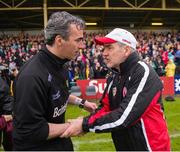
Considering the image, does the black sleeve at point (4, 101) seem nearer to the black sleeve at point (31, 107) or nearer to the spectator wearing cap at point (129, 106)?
the spectator wearing cap at point (129, 106)

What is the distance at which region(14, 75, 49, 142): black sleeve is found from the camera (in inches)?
108

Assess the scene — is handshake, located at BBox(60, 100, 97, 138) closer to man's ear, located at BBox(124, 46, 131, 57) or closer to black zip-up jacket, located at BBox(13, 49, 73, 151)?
black zip-up jacket, located at BBox(13, 49, 73, 151)

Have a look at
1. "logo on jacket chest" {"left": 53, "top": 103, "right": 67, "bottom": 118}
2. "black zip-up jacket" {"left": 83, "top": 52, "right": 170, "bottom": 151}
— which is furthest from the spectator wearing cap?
"logo on jacket chest" {"left": 53, "top": 103, "right": 67, "bottom": 118}

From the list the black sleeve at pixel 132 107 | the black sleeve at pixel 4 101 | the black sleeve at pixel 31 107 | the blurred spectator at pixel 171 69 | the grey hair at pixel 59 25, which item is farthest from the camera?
the blurred spectator at pixel 171 69

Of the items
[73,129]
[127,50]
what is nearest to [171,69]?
[127,50]

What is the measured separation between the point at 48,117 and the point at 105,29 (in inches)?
1129

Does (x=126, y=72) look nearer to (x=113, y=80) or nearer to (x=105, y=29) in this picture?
(x=113, y=80)

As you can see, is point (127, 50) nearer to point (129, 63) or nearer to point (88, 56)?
point (129, 63)

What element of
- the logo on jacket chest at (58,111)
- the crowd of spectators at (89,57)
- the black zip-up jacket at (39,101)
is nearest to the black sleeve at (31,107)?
the black zip-up jacket at (39,101)

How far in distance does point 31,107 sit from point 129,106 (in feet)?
2.54

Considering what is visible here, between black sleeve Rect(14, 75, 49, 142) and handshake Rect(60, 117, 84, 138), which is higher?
black sleeve Rect(14, 75, 49, 142)

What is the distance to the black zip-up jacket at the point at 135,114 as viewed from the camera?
122 inches

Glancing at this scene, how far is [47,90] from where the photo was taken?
9.32 ft

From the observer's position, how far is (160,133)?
326 cm
